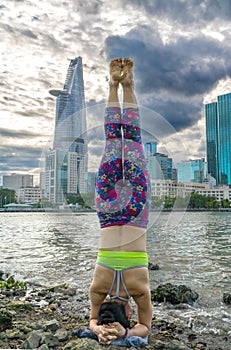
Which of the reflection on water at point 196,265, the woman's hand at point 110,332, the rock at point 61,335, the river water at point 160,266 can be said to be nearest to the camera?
the woman's hand at point 110,332

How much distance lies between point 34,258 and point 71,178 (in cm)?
926

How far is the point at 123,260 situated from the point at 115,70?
222 centimetres

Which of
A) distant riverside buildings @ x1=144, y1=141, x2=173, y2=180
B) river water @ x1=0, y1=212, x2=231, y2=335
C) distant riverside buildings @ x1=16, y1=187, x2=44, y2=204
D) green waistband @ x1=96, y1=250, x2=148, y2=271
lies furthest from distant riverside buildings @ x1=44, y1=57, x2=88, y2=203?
green waistband @ x1=96, y1=250, x2=148, y2=271

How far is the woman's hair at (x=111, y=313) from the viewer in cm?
342

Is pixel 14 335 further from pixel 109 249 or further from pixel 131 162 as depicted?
pixel 131 162

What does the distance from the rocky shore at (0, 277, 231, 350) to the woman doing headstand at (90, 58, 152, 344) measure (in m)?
0.49

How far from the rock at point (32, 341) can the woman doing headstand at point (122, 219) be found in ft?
3.26

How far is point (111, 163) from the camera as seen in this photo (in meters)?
3.70

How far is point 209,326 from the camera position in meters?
5.63

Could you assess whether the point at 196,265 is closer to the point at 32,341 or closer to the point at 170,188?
the point at 170,188

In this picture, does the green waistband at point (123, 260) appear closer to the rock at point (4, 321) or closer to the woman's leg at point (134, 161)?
the woman's leg at point (134, 161)

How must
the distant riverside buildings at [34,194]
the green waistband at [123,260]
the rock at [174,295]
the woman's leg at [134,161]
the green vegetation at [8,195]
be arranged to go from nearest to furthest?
the green waistband at [123,260]
the woman's leg at [134,161]
the distant riverside buildings at [34,194]
the rock at [174,295]
the green vegetation at [8,195]

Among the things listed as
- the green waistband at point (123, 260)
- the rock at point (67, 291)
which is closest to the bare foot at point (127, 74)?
the green waistband at point (123, 260)

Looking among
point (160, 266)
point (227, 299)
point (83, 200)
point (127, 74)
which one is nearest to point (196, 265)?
point (160, 266)
